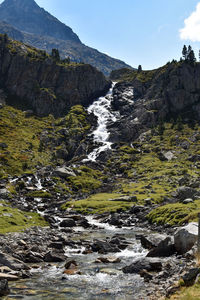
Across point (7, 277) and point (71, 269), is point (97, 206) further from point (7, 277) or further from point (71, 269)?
point (7, 277)

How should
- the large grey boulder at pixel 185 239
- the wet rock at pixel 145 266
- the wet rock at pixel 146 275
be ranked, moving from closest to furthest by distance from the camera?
the wet rock at pixel 146 275
the wet rock at pixel 145 266
the large grey boulder at pixel 185 239

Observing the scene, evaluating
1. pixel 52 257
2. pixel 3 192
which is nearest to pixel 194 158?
pixel 3 192

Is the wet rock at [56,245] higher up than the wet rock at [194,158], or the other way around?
the wet rock at [194,158]

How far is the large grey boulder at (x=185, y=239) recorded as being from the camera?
32750 millimetres

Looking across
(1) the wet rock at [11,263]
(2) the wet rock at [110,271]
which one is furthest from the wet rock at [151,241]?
(1) the wet rock at [11,263]

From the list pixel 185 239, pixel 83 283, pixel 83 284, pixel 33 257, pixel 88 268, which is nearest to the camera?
pixel 83 284

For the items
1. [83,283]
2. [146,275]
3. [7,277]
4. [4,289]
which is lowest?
[7,277]

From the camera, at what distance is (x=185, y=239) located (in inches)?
1310

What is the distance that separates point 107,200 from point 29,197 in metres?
29.5

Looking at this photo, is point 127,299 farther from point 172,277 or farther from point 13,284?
point 13,284

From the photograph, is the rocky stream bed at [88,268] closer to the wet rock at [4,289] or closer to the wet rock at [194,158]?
the wet rock at [4,289]

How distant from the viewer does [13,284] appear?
2364cm

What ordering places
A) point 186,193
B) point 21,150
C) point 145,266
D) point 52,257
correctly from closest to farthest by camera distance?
point 145,266 → point 52,257 → point 186,193 → point 21,150

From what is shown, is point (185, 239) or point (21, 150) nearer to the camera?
point (185, 239)
